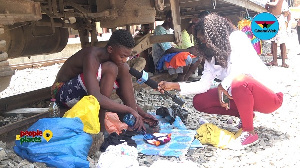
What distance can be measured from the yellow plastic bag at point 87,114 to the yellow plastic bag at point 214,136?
44.0 inches

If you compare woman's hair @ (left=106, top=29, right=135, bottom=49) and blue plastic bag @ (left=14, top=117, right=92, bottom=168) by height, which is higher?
woman's hair @ (left=106, top=29, right=135, bottom=49)

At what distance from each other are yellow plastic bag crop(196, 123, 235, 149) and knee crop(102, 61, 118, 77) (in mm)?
1025

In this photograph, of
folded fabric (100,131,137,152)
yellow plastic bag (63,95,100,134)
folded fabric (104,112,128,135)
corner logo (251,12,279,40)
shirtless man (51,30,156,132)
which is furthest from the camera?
corner logo (251,12,279,40)

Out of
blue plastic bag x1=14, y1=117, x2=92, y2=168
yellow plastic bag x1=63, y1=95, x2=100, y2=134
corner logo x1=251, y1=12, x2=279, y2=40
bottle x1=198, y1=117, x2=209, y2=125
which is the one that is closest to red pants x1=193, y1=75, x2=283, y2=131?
bottle x1=198, y1=117, x2=209, y2=125

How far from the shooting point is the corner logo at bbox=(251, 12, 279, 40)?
9.11 meters

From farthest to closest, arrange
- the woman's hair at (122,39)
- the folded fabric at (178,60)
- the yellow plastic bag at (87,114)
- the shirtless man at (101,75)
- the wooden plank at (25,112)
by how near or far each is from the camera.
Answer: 1. the folded fabric at (178,60)
2. the wooden plank at (25,112)
3. the woman's hair at (122,39)
4. the shirtless man at (101,75)
5. the yellow plastic bag at (87,114)

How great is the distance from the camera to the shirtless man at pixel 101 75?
3.12 metres

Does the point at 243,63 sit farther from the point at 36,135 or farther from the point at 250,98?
the point at 36,135

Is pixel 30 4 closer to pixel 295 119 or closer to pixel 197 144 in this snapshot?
pixel 197 144

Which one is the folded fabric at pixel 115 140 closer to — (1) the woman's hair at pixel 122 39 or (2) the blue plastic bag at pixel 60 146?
(2) the blue plastic bag at pixel 60 146

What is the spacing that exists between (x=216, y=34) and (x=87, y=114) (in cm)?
139

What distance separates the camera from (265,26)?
30.9ft

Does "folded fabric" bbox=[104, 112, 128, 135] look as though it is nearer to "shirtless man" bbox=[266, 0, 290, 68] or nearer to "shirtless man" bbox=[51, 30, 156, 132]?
"shirtless man" bbox=[51, 30, 156, 132]


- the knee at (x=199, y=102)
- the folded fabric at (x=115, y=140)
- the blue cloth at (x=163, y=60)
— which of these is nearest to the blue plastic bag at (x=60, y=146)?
the folded fabric at (x=115, y=140)
